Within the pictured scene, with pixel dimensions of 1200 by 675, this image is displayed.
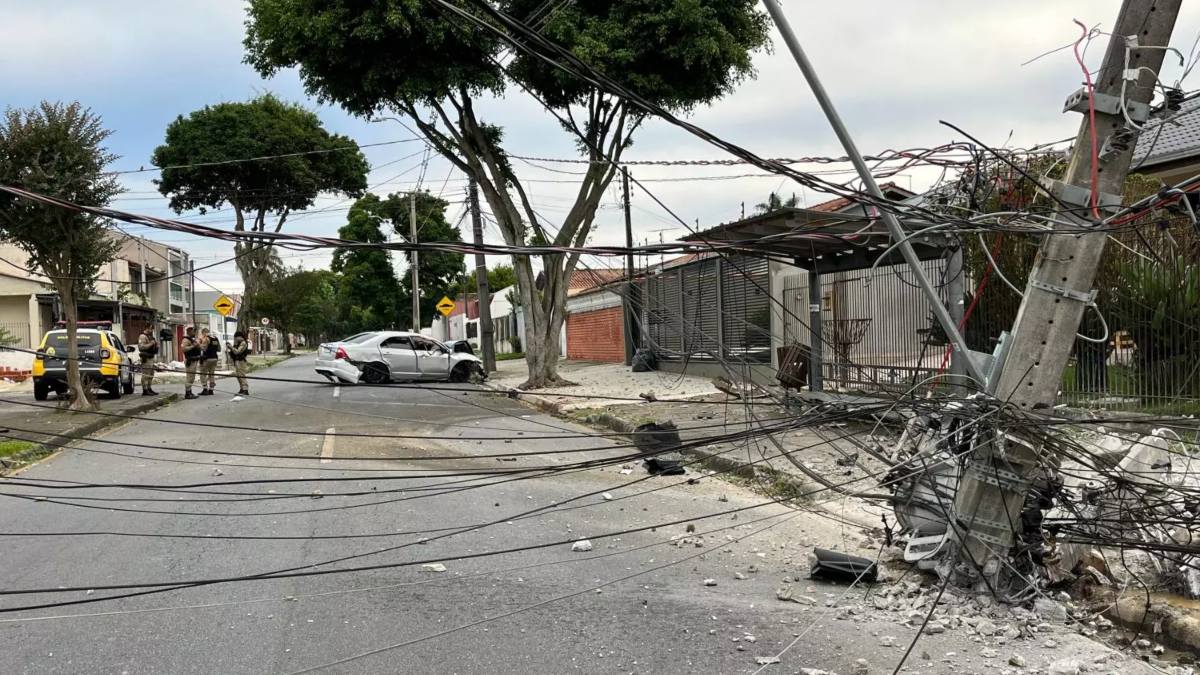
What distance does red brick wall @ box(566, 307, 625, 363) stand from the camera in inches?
1104

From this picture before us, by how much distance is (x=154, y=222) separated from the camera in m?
3.73

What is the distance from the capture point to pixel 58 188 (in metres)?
14.1

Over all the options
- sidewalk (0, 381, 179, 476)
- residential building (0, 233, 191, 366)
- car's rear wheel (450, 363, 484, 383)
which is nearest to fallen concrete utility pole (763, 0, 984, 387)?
sidewalk (0, 381, 179, 476)

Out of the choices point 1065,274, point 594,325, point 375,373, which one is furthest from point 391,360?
point 1065,274

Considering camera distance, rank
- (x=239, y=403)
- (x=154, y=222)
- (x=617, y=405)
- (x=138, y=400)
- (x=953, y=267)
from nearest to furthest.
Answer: (x=154, y=222) < (x=953, y=267) < (x=617, y=405) < (x=239, y=403) < (x=138, y=400)

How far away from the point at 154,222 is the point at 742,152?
2723 mm

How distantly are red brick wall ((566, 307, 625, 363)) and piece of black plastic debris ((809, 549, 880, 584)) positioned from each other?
21.7 m

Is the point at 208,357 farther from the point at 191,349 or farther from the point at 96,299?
the point at 96,299

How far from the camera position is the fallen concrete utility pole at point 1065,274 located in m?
4.22

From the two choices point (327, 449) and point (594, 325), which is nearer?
point (327, 449)

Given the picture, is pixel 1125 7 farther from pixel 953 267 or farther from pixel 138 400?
pixel 138 400

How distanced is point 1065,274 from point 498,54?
45.8 ft

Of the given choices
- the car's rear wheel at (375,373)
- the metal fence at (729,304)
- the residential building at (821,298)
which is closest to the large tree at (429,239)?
the car's rear wheel at (375,373)

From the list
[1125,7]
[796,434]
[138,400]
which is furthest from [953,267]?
[138,400]
